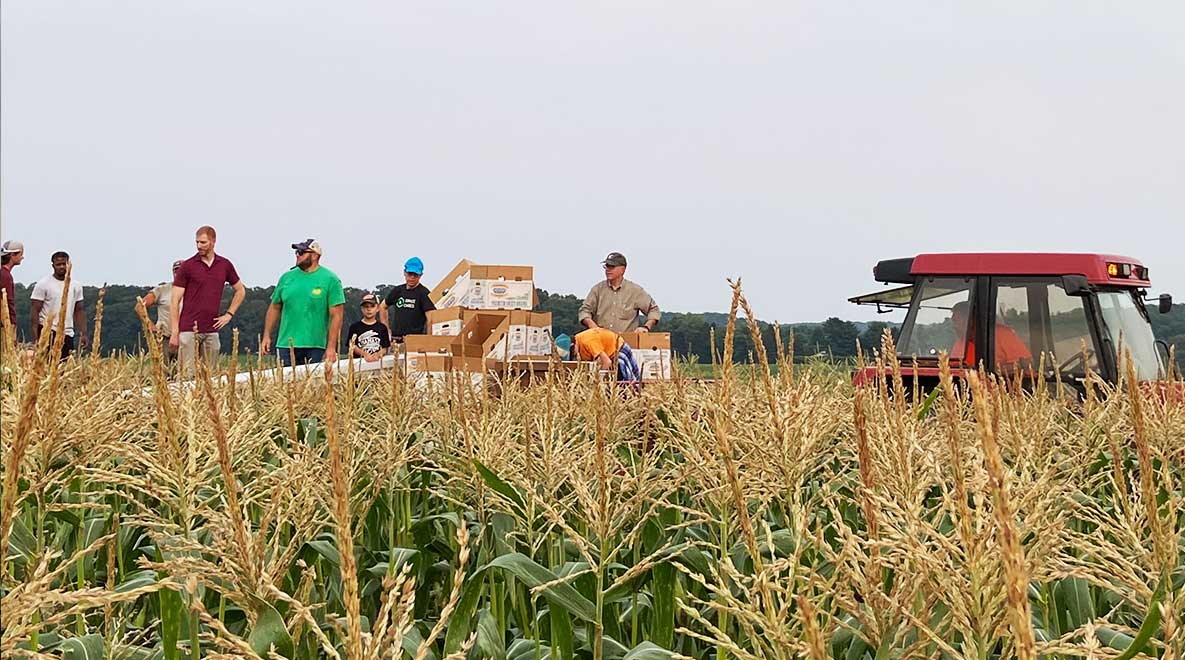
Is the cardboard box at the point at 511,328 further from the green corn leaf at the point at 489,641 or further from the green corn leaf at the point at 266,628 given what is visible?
the green corn leaf at the point at 266,628

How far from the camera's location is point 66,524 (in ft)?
14.6

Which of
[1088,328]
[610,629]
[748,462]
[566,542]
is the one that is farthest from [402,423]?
[1088,328]

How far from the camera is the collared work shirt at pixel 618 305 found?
12.5m

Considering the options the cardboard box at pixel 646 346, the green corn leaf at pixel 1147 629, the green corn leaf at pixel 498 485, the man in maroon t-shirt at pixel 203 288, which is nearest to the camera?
the green corn leaf at pixel 1147 629

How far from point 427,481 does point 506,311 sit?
22.5 ft

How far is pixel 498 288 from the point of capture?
12.6 metres

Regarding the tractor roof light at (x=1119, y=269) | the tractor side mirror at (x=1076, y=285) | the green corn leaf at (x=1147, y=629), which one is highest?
the tractor roof light at (x=1119, y=269)

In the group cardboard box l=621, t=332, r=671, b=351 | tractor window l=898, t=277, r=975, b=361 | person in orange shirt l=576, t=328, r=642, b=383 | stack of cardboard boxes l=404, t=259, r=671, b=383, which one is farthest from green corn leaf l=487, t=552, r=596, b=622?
cardboard box l=621, t=332, r=671, b=351

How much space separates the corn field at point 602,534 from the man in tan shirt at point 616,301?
21.1 feet

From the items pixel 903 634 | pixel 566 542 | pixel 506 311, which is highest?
pixel 506 311

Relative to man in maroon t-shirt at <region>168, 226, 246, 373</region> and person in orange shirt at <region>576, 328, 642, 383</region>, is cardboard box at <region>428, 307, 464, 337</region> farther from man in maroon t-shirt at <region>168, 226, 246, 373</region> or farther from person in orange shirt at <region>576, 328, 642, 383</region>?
man in maroon t-shirt at <region>168, 226, 246, 373</region>

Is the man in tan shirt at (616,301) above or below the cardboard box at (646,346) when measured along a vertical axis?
above

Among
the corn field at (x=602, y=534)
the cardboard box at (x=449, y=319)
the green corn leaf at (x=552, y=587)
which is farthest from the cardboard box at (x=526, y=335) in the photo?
the green corn leaf at (x=552, y=587)

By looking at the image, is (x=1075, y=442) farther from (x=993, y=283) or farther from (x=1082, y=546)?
(x=993, y=283)
